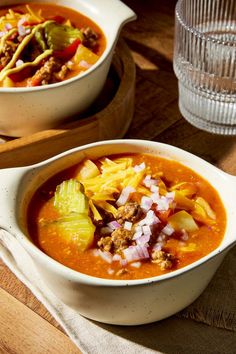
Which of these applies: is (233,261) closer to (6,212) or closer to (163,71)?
(6,212)

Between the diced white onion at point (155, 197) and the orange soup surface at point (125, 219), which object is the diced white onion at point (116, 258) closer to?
the orange soup surface at point (125, 219)

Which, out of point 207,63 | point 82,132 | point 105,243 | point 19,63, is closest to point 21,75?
point 19,63

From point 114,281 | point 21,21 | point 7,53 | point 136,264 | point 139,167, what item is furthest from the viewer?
point 21,21

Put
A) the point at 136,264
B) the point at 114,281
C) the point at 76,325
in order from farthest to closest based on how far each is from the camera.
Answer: the point at 76,325 < the point at 136,264 < the point at 114,281

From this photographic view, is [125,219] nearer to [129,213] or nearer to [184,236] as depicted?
[129,213]

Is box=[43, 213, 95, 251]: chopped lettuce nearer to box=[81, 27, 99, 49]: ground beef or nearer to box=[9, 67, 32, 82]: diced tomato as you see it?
box=[9, 67, 32, 82]: diced tomato

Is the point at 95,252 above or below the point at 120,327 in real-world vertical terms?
above
